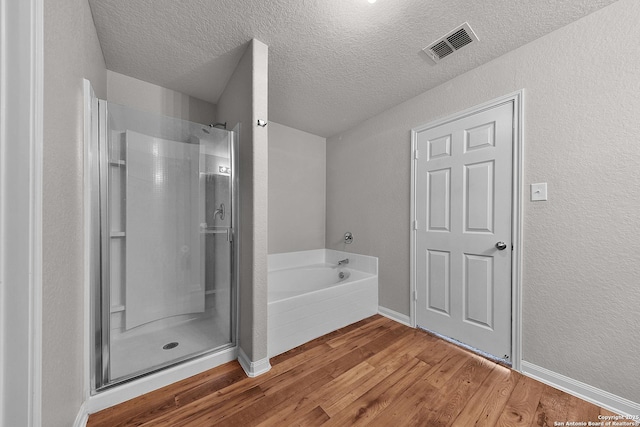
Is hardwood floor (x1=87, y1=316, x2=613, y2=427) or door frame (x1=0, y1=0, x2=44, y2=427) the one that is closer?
door frame (x1=0, y1=0, x2=44, y2=427)

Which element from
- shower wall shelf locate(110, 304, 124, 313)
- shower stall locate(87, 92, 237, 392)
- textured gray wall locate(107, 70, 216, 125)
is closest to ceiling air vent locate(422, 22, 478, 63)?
shower stall locate(87, 92, 237, 392)

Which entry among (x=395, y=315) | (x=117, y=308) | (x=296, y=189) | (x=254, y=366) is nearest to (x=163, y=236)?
(x=117, y=308)

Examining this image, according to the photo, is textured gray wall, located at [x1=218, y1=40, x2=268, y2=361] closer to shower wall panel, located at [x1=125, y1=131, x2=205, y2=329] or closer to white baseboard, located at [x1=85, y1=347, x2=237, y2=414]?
white baseboard, located at [x1=85, y1=347, x2=237, y2=414]

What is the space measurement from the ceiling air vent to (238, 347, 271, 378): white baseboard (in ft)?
8.04

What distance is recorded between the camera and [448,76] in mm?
1957

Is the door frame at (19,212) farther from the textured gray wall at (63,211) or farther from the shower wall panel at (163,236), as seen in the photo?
the shower wall panel at (163,236)

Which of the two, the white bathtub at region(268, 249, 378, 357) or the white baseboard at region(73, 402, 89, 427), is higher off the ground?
the white bathtub at region(268, 249, 378, 357)

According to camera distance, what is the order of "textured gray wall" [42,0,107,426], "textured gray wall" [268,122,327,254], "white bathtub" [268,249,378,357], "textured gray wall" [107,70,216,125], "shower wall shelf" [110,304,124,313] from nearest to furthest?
"textured gray wall" [42,0,107,426], "shower wall shelf" [110,304,124,313], "white bathtub" [268,249,378,357], "textured gray wall" [107,70,216,125], "textured gray wall" [268,122,327,254]

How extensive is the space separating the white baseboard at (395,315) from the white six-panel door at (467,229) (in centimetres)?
13

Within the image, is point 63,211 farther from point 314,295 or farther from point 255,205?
point 314,295

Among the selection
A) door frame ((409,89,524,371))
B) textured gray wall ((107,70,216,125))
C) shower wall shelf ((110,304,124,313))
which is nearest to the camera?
shower wall shelf ((110,304,124,313))

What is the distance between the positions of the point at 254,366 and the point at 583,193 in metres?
2.31

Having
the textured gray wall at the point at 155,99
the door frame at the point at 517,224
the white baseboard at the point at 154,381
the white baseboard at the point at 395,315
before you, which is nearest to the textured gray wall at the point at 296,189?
the textured gray wall at the point at 155,99

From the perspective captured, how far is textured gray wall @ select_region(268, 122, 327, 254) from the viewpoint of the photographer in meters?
2.93
